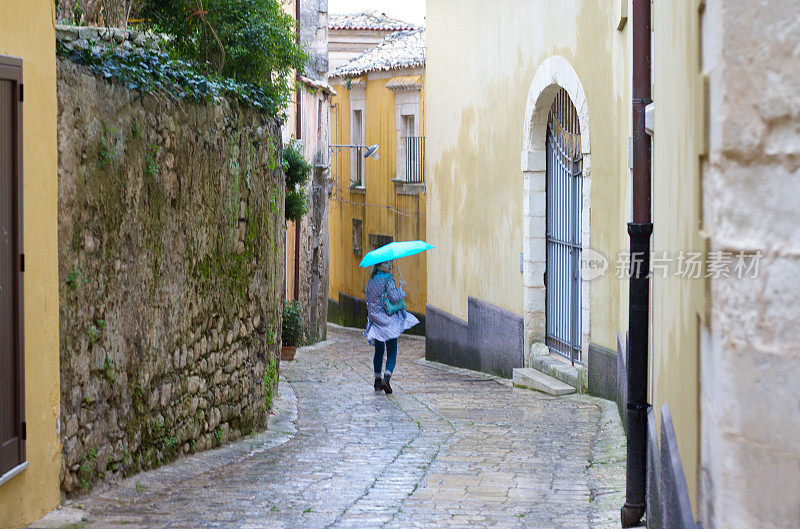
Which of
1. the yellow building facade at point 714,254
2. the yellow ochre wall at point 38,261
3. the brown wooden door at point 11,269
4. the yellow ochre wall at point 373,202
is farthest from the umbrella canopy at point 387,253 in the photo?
the yellow ochre wall at point 373,202

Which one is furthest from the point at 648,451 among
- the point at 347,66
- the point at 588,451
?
the point at 347,66

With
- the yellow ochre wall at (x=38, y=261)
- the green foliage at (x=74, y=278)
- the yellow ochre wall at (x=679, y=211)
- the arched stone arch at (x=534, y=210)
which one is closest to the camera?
the yellow ochre wall at (x=679, y=211)

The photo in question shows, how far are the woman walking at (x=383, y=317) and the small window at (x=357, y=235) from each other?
16.8 metres

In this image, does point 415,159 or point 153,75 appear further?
point 415,159

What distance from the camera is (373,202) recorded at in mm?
27391

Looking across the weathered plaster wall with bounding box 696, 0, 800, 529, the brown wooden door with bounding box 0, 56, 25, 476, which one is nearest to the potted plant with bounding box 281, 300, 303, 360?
the brown wooden door with bounding box 0, 56, 25, 476

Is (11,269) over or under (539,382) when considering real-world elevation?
over

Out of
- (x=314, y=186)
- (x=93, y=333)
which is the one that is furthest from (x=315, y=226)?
(x=93, y=333)

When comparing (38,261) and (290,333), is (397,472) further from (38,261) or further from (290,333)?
(290,333)

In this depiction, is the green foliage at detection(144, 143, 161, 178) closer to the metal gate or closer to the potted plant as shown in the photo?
the metal gate

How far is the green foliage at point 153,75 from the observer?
5.82 meters

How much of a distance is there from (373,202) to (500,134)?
13.5 meters

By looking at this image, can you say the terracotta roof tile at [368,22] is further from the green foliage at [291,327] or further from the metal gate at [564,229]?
the metal gate at [564,229]

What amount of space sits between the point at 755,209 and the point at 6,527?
12.5 ft
